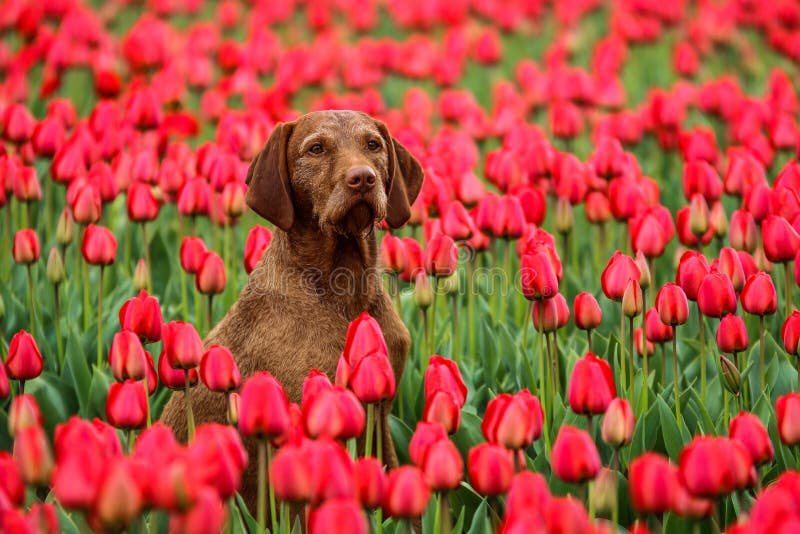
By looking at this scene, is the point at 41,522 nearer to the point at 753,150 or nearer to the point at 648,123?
the point at 753,150

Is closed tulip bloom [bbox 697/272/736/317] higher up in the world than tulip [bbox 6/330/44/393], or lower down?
higher up

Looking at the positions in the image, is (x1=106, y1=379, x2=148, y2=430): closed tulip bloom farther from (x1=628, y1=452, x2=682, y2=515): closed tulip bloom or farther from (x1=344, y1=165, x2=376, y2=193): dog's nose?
(x1=628, y1=452, x2=682, y2=515): closed tulip bloom

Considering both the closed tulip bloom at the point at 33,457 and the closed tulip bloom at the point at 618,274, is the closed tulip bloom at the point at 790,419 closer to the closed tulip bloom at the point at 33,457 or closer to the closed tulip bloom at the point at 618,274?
the closed tulip bloom at the point at 618,274

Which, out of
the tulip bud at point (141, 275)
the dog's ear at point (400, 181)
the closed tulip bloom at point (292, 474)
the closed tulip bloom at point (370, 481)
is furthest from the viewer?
the tulip bud at point (141, 275)

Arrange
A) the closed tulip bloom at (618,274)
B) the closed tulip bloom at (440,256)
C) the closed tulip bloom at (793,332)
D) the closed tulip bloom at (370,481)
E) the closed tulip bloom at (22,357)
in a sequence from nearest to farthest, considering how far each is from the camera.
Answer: the closed tulip bloom at (370,481)
the closed tulip bloom at (22,357)
the closed tulip bloom at (793,332)
the closed tulip bloom at (618,274)
the closed tulip bloom at (440,256)

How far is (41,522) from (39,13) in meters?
8.17

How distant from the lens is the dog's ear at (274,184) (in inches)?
179

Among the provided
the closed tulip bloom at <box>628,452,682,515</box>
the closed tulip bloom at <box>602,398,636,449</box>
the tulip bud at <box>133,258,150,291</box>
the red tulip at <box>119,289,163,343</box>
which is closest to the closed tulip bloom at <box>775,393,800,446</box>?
the closed tulip bloom at <box>602,398,636,449</box>

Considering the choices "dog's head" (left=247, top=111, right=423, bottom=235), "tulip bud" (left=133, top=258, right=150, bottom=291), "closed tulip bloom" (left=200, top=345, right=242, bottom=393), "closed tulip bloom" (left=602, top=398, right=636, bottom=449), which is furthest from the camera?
"tulip bud" (left=133, top=258, right=150, bottom=291)

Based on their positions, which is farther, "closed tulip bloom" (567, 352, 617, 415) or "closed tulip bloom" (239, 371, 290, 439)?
"closed tulip bloom" (567, 352, 617, 415)

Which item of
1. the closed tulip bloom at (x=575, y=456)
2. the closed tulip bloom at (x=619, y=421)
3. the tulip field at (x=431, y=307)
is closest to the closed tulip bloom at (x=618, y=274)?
the tulip field at (x=431, y=307)

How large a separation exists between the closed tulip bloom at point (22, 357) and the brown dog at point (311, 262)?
0.75 meters

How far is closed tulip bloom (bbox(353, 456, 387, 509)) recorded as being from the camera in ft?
9.25

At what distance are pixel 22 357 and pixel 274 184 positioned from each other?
4.27 ft
